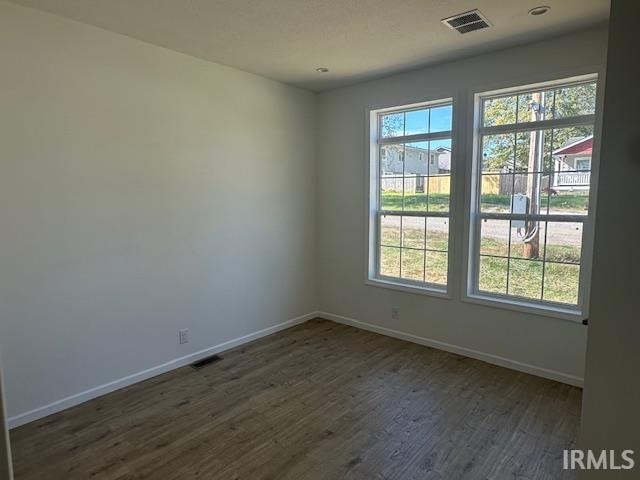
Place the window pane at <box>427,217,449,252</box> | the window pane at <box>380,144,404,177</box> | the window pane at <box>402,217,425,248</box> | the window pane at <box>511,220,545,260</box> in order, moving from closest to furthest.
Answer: the window pane at <box>511,220,545,260</box>, the window pane at <box>427,217,449,252</box>, the window pane at <box>402,217,425,248</box>, the window pane at <box>380,144,404,177</box>

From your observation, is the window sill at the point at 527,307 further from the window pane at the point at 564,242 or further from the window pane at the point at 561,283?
the window pane at the point at 564,242

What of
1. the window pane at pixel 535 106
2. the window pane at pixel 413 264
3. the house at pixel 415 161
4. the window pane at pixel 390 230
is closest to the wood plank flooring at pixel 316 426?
the window pane at pixel 413 264

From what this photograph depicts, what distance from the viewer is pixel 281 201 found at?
4.36 meters

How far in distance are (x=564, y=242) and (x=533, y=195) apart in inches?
18.4

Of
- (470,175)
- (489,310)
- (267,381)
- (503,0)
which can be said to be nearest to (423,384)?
(489,310)

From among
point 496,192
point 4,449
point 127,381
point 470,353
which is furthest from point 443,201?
point 4,449

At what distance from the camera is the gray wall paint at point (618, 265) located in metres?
1.24

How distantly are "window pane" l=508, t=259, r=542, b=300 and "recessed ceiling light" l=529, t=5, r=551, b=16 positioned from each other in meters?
1.94

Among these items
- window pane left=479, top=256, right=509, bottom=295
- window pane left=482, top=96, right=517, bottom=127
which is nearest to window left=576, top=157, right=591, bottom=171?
window pane left=482, top=96, right=517, bottom=127

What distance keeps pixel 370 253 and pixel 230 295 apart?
163 centimetres

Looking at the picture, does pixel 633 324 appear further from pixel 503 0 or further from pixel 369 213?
pixel 369 213

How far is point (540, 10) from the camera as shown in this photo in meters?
2.55

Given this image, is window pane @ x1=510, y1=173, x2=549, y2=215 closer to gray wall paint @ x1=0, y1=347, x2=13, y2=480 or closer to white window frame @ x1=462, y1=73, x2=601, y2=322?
white window frame @ x1=462, y1=73, x2=601, y2=322

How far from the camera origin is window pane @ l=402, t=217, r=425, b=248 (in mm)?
4043
